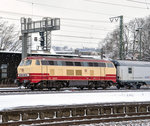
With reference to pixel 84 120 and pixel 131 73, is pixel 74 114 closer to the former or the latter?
pixel 84 120

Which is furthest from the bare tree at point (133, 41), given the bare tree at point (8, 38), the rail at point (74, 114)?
the rail at point (74, 114)

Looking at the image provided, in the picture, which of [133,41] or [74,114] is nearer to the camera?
[74,114]

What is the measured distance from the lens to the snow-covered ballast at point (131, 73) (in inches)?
1362

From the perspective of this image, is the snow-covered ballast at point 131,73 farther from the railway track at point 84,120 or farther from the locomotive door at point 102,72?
the railway track at point 84,120

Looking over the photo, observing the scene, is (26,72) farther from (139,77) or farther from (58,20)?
(139,77)

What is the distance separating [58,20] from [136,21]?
44224 mm

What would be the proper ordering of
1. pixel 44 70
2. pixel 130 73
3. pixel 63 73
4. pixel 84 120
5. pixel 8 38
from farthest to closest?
pixel 8 38
pixel 130 73
pixel 63 73
pixel 44 70
pixel 84 120

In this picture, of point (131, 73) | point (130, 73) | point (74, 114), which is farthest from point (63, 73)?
point (74, 114)

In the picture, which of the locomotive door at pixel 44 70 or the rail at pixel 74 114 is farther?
the locomotive door at pixel 44 70

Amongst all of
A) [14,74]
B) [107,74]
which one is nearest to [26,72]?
[107,74]

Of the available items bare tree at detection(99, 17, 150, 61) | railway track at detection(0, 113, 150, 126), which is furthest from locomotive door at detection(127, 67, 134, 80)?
bare tree at detection(99, 17, 150, 61)

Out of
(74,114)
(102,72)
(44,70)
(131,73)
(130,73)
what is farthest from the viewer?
(131,73)

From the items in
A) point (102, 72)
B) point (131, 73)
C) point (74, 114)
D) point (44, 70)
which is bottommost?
point (74, 114)

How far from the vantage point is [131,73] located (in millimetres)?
35375
